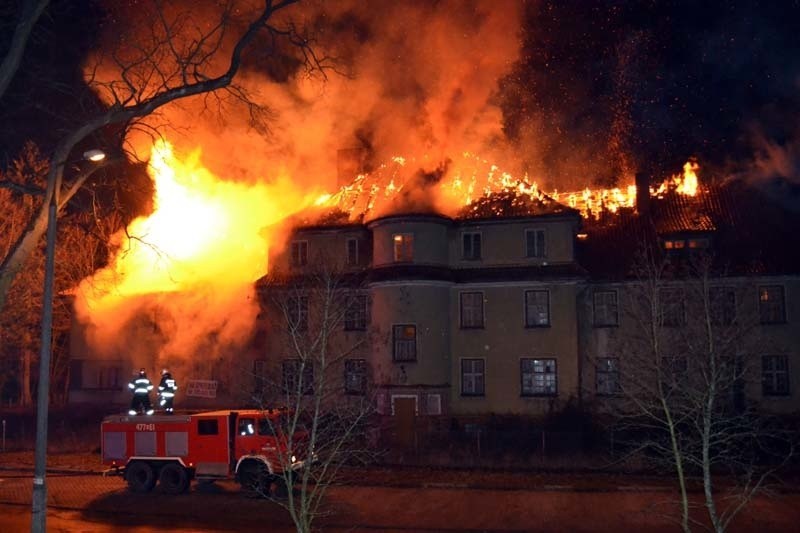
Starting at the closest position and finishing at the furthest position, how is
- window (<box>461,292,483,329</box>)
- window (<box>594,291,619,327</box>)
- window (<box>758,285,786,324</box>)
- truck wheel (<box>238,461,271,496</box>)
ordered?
truck wheel (<box>238,461,271,496</box>) < window (<box>758,285,786,324</box>) < window (<box>594,291,619,327</box>) < window (<box>461,292,483,329</box>)

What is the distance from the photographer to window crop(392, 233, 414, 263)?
1377 inches

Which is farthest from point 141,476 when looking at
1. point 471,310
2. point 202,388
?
point 471,310

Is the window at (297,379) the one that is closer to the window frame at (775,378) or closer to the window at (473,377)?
the window at (473,377)

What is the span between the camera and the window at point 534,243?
3528 cm

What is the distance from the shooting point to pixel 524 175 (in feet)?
133

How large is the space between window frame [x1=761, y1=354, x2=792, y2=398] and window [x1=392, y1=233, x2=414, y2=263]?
16.5 metres

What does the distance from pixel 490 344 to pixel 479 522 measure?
1645cm

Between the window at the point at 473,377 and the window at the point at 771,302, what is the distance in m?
12.9

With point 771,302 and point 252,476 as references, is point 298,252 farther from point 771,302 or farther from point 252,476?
point 771,302

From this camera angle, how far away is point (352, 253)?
37281 millimetres

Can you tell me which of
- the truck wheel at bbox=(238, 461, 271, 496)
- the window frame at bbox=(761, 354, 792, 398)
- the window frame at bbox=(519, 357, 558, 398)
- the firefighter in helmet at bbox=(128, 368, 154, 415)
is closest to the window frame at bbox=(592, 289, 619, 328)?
the window frame at bbox=(519, 357, 558, 398)

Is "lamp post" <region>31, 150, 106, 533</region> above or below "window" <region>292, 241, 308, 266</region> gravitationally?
below

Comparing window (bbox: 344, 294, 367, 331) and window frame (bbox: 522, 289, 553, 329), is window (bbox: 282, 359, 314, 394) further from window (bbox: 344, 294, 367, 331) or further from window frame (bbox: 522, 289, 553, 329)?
window frame (bbox: 522, 289, 553, 329)

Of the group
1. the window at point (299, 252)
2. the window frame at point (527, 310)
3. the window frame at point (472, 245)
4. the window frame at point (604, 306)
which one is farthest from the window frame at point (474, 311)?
the window at point (299, 252)
